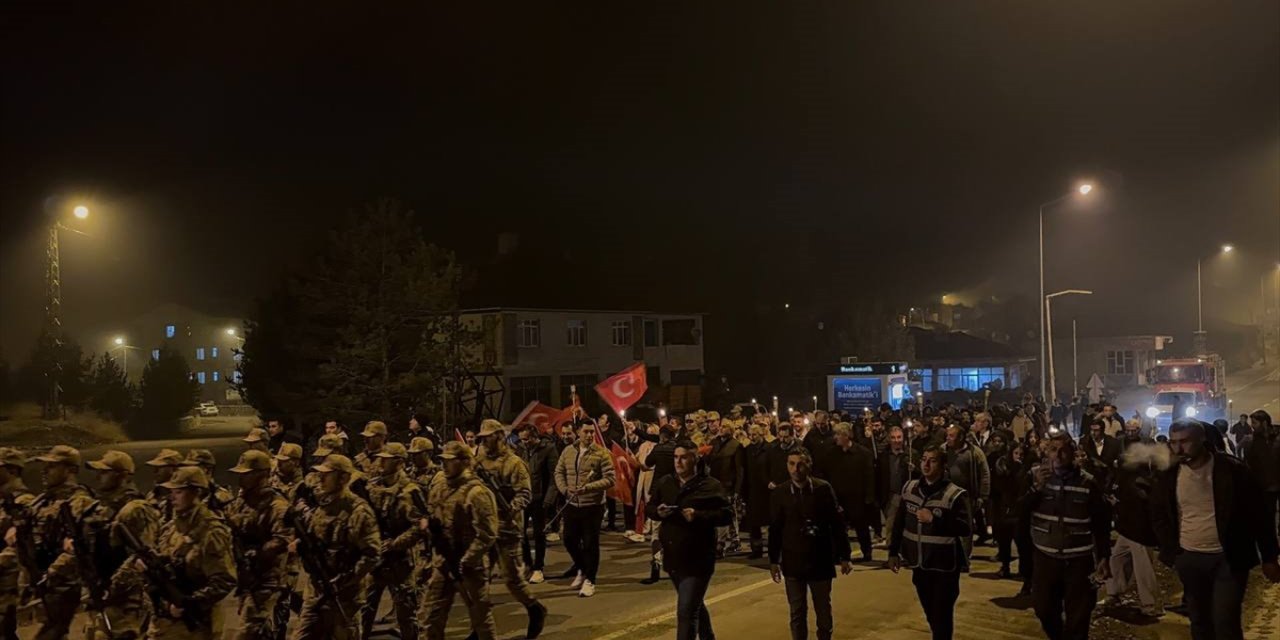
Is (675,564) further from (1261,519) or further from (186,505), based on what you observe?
(1261,519)

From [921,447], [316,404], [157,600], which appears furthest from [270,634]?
[316,404]

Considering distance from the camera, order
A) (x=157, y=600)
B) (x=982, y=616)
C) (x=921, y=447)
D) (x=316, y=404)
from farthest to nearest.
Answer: (x=316, y=404) → (x=921, y=447) → (x=982, y=616) → (x=157, y=600)

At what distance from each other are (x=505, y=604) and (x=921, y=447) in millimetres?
7298

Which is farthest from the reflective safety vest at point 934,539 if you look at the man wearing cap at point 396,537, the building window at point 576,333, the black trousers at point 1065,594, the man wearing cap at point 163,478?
the building window at point 576,333

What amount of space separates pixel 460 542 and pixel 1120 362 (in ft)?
219

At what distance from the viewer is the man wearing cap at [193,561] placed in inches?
250

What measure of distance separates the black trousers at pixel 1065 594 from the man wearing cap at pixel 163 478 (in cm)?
681

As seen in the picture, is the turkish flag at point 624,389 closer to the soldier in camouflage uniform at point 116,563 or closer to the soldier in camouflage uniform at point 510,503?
the soldier in camouflage uniform at point 510,503

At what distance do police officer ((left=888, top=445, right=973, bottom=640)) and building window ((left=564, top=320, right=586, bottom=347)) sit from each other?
37333mm

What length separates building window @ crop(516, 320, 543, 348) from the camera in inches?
1655

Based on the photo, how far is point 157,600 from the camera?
20.8ft

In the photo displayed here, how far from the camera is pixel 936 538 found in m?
7.17

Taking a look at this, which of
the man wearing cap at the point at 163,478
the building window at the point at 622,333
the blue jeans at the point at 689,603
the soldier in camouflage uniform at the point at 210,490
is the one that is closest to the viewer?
the blue jeans at the point at 689,603

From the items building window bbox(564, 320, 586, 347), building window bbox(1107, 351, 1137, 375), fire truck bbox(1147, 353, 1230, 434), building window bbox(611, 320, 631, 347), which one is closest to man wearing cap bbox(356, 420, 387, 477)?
fire truck bbox(1147, 353, 1230, 434)
